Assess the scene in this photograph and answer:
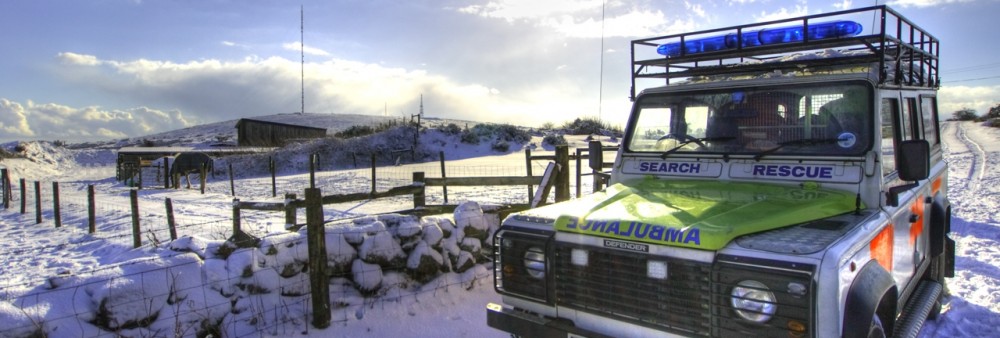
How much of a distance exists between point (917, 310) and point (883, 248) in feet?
4.32

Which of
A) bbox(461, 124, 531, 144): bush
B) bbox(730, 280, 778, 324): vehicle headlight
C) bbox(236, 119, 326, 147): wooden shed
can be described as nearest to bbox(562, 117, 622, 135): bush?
bbox(461, 124, 531, 144): bush

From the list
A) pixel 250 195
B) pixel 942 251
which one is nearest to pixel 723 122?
pixel 942 251

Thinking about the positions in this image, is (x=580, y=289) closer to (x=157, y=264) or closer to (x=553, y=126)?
(x=157, y=264)

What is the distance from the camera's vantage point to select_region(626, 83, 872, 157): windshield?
3904 millimetres

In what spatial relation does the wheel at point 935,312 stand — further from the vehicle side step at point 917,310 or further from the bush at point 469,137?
the bush at point 469,137

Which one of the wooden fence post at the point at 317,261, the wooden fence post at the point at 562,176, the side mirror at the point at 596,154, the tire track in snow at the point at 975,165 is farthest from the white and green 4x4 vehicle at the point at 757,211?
the tire track in snow at the point at 975,165

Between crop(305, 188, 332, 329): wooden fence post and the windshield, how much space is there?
2778 mm

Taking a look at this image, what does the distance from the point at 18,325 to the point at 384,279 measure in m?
2.81

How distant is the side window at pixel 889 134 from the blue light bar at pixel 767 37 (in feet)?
1.93

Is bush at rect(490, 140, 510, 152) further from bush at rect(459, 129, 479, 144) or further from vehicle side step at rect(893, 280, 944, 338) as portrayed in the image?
vehicle side step at rect(893, 280, 944, 338)

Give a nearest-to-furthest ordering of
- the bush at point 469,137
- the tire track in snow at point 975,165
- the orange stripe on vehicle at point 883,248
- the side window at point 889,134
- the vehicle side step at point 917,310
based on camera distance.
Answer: the orange stripe on vehicle at point 883,248 → the vehicle side step at point 917,310 → the side window at point 889,134 → the tire track in snow at point 975,165 → the bush at point 469,137

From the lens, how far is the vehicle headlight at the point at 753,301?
2.62 meters

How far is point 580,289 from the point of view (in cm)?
324

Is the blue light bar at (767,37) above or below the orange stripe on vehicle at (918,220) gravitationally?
above
